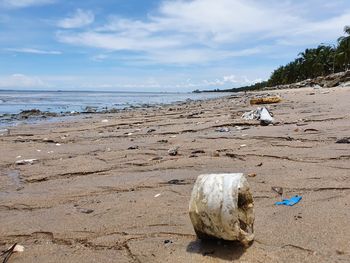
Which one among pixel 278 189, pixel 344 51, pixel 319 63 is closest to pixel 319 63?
pixel 319 63

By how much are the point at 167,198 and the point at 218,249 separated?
1.09 metres

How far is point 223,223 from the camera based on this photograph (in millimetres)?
2127

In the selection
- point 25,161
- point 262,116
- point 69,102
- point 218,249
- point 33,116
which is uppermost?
point 262,116

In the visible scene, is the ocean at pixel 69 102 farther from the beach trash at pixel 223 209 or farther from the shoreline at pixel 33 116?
the beach trash at pixel 223 209

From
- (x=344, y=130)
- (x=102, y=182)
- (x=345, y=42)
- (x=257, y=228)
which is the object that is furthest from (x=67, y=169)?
(x=345, y=42)

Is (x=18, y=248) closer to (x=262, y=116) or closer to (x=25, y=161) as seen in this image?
(x=25, y=161)

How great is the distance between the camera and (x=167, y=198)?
3295mm

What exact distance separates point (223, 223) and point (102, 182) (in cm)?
216

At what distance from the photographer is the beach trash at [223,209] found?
2.12 metres

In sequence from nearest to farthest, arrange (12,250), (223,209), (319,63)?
(223,209) < (12,250) < (319,63)

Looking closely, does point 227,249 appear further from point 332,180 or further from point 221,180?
point 332,180

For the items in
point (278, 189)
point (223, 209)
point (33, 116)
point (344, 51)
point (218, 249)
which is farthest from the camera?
point (344, 51)

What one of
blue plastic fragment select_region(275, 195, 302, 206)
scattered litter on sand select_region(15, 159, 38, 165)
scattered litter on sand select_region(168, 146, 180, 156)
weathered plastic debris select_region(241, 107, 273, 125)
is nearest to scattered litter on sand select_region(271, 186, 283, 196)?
blue plastic fragment select_region(275, 195, 302, 206)

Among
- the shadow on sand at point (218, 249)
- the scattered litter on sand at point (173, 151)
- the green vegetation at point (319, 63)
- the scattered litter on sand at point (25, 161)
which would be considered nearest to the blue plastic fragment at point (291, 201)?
the shadow on sand at point (218, 249)
